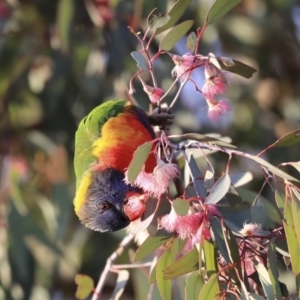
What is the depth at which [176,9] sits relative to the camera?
4.04 ft

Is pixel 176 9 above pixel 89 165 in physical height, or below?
above

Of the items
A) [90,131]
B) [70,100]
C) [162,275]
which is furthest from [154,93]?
[70,100]

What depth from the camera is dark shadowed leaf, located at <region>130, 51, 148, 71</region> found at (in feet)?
4.11

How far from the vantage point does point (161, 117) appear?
1.62 metres

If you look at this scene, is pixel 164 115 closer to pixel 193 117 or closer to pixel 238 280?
pixel 238 280

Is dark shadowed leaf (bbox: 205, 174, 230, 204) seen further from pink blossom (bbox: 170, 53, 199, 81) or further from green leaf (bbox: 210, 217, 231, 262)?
pink blossom (bbox: 170, 53, 199, 81)

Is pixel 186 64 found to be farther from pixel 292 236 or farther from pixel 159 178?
pixel 292 236

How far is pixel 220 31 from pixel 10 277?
54.2 inches

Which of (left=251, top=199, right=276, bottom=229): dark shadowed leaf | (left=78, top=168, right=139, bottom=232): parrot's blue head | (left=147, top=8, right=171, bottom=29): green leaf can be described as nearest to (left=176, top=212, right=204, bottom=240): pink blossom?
(left=251, top=199, right=276, bottom=229): dark shadowed leaf

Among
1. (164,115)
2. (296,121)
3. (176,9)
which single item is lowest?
(296,121)

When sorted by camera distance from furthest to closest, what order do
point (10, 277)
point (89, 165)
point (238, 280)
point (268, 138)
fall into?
point (268, 138), point (10, 277), point (89, 165), point (238, 280)

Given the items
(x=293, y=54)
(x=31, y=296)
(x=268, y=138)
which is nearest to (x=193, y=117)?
(x=268, y=138)

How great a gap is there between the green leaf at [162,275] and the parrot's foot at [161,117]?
16.0 inches

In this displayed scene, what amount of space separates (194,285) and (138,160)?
0.78 ft
